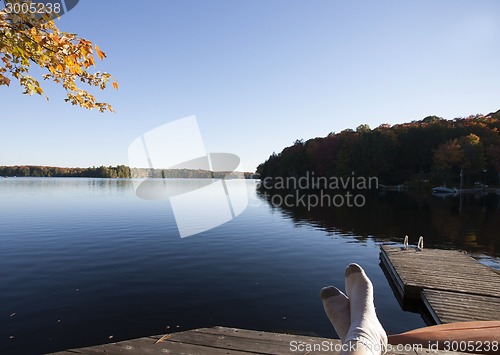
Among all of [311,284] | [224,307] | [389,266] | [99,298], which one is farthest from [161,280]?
[389,266]

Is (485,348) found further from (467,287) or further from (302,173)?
(302,173)

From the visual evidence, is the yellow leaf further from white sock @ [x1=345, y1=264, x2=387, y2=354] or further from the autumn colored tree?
white sock @ [x1=345, y1=264, x2=387, y2=354]

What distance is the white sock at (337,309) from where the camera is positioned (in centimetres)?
320

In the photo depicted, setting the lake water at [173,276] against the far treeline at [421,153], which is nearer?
the lake water at [173,276]

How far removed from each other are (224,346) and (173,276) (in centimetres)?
823

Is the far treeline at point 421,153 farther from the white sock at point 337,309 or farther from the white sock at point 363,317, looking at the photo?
Result: the white sock at point 337,309

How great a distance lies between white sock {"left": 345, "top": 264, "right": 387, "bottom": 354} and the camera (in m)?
2.52

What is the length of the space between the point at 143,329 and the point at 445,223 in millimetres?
28592

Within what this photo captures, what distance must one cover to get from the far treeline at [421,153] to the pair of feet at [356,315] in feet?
288

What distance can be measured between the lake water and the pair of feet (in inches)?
195

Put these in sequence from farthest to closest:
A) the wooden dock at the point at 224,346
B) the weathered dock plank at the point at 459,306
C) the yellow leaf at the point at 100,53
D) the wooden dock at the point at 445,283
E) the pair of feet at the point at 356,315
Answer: the wooden dock at the point at 445,283 < the weathered dock plank at the point at 459,306 < the yellow leaf at the point at 100,53 < the wooden dock at the point at 224,346 < the pair of feet at the point at 356,315

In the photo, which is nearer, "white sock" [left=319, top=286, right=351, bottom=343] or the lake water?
"white sock" [left=319, top=286, right=351, bottom=343]

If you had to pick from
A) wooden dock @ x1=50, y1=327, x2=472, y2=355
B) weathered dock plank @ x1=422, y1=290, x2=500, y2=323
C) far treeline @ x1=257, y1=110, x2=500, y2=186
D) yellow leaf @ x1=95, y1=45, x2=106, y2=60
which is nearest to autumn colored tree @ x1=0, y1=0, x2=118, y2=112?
yellow leaf @ x1=95, y1=45, x2=106, y2=60

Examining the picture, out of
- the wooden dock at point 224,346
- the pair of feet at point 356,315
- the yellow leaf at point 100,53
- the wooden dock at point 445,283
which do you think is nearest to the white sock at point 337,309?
the pair of feet at point 356,315
